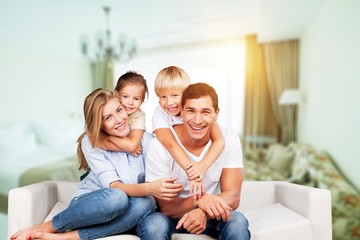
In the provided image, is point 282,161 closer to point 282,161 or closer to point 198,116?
point 282,161

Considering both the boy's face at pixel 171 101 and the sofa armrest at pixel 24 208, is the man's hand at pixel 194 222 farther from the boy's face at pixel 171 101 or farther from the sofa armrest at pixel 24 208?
the sofa armrest at pixel 24 208

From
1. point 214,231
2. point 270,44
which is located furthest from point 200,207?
point 270,44

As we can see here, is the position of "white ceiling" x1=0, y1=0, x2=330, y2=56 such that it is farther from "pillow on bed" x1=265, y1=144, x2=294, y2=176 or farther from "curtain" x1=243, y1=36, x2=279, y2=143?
"pillow on bed" x1=265, y1=144, x2=294, y2=176

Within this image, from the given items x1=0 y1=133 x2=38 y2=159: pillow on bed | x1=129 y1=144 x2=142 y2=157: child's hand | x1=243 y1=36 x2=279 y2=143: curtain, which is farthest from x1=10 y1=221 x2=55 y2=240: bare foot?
x1=243 y1=36 x2=279 y2=143: curtain

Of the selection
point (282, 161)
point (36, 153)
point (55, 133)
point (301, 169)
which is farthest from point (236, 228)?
point (55, 133)

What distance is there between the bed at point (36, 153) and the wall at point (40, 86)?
0.21 meters

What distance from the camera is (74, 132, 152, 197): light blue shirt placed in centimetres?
94

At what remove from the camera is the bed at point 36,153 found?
2.18m

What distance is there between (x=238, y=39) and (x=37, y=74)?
259 centimetres

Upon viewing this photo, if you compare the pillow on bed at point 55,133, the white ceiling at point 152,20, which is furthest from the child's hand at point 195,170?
the pillow on bed at point 55,133

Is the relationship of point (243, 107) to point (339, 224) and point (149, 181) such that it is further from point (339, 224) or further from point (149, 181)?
point (149, 181)

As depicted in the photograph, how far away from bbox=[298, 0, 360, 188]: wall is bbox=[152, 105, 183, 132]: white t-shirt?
53.9 inches

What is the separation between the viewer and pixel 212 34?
343cm

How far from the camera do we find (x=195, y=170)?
828mm
